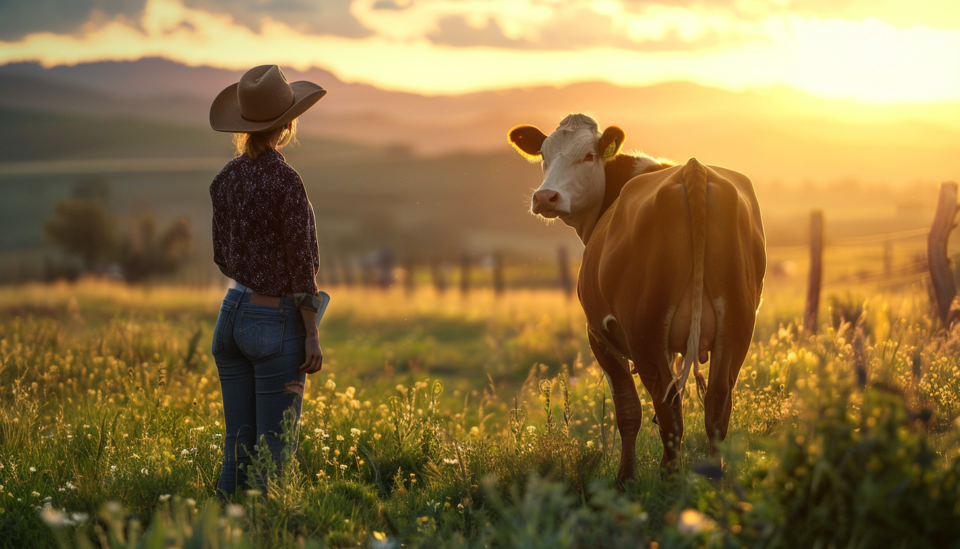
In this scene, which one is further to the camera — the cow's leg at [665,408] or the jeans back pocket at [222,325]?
the cow's leg at [665,408]

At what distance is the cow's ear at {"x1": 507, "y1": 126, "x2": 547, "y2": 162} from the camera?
539cm

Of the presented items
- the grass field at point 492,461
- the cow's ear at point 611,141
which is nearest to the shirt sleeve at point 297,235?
the grass field at point 492,461

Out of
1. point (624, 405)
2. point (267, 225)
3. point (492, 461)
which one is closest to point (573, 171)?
point (624, 405)

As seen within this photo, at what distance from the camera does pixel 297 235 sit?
12.0 feet

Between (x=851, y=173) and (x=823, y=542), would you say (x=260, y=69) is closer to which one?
(x=823, y=542)

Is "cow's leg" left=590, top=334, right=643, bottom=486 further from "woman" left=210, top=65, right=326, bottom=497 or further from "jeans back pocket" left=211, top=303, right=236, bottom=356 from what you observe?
"jeans back pocket" left=211, top=303, right=236, bottom=356

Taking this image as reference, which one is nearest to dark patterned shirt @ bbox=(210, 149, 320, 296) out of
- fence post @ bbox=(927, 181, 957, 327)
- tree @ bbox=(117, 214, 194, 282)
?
fence post @ bbox=(927, 181, 957, 327)

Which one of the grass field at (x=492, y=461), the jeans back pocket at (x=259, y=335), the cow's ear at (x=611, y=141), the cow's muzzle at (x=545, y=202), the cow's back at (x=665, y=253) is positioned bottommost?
the grass field at (x=492, y=461)

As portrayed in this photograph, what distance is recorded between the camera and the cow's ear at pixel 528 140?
5.39 meters

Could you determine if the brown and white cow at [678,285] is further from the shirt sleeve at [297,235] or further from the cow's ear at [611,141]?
the shirt sleeve at [297,235]

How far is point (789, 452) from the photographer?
2.41m

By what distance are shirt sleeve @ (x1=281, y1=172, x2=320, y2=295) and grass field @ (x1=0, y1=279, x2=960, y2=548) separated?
3.10 feet

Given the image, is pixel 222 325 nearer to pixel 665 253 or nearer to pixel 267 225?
pixel 267 225

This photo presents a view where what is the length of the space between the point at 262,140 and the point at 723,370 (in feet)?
9.18
